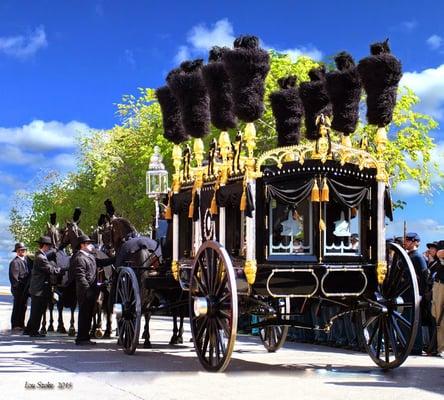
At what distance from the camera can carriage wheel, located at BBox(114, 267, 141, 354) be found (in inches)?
493

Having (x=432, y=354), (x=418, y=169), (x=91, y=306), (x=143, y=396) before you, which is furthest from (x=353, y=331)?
(x=418, y=169)

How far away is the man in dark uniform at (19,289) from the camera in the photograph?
61.8ft

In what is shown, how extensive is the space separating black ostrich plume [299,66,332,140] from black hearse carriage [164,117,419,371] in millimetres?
1510

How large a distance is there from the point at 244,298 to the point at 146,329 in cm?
356

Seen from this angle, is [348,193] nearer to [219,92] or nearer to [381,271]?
[381,271]

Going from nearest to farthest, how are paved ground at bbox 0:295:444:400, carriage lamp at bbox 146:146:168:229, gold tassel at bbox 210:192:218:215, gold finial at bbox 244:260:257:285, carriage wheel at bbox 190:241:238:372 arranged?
paved ground at bbox 0:295:444:400, carriage wheel at bbox 190:241:238:372, gold finial at bbox 244:260:257:285, gold tassel at bbox 210:192:218:215, carriage lamp at bbox 146:146:168:229

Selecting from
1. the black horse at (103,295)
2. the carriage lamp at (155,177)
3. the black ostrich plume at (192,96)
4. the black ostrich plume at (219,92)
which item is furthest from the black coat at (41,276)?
the carriage lamp at (155,177)

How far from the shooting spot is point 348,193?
11188 millimetres

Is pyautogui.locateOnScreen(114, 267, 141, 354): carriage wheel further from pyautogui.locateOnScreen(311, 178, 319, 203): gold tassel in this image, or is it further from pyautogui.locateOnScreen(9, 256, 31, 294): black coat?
pyautogui.locateOnScreen(9, 256, 31, 294): black coat

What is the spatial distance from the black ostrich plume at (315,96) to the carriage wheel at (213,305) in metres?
3.27

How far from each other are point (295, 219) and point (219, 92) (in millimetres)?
2088

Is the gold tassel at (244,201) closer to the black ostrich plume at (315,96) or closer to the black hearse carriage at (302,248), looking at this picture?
the black hearse carriage at (302,248)

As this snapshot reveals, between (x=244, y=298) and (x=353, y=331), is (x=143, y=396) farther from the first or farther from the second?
(x=353, y=331)

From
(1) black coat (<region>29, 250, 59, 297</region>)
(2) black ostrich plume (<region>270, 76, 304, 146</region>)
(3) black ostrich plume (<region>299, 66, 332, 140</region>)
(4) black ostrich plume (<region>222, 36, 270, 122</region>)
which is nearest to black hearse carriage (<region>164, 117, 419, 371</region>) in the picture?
(4) black ostrich plume (<region>222, 36, 270, 122</region>)
